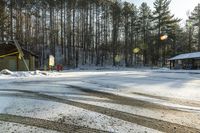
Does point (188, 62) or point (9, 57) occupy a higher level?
point (9, 57)

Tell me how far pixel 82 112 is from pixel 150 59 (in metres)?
58.6

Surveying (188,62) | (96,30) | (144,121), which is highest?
(96,30)

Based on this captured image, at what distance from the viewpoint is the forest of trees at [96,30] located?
158ft

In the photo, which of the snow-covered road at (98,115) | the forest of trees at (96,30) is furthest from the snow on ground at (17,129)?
the forest of trees at (96,30)

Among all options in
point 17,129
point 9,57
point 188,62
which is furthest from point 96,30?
point 17,129

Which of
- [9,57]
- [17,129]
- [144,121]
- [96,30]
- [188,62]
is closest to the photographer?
[17,129]

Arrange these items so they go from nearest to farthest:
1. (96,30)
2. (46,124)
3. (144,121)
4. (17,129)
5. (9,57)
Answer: (17,129)
(46,124)
(144,121)
(9,57)
(96,30)

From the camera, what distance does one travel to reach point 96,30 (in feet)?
183

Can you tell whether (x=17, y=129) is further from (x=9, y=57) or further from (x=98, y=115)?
(x=9, y=57)

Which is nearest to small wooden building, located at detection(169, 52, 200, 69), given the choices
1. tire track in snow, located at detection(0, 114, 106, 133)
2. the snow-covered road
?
the snow-covered road

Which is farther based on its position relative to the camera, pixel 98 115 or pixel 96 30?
pixel 96 30

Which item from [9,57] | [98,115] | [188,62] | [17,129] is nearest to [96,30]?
[188,62]

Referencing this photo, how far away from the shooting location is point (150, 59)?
63562mm

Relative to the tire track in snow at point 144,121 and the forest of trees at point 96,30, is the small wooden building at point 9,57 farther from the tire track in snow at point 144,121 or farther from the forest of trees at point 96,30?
the tire track in snow at point 144,121
